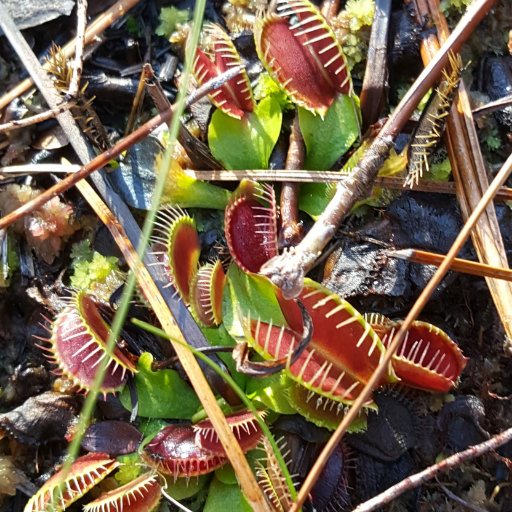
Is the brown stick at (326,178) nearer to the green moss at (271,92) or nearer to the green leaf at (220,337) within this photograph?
the green moss at (271,92)

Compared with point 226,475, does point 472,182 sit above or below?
above

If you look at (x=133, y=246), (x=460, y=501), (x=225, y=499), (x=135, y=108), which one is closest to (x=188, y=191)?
(x=133, y=246)

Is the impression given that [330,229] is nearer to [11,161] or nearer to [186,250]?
[186,250]

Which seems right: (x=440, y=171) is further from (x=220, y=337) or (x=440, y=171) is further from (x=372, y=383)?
(x=220, y=337)

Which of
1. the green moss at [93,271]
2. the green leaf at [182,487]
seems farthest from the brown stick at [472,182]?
the green moss at [93,271]

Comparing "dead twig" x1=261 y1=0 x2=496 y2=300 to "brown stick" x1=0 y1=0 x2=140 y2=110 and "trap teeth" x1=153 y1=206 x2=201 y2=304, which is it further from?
"brown stick" x1=0 y1=0 x2=140 y2=110

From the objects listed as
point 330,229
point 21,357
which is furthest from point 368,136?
point 21,357
